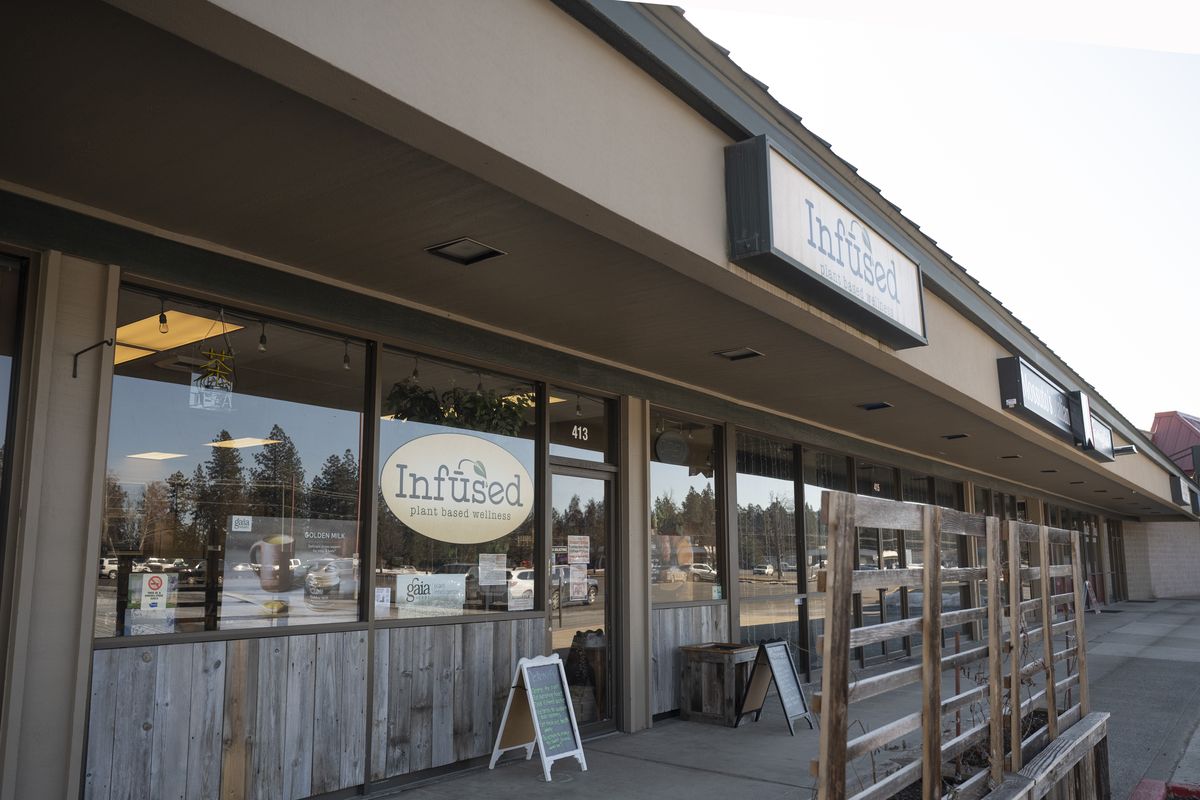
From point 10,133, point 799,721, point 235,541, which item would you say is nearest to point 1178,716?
point 799,721

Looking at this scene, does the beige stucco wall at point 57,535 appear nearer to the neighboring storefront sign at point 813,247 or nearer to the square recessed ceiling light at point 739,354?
the neighboring storefront sign at point 813,247

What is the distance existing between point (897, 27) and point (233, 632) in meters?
4.24

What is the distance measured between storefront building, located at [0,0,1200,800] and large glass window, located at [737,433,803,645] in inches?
70.1

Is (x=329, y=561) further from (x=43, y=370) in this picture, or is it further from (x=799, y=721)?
(x=799, y=721)

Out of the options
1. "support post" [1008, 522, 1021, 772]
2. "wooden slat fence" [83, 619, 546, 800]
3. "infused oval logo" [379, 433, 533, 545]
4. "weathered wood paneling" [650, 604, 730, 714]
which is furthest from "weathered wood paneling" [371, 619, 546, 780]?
"support post" [1008, 522, 1021, 772]

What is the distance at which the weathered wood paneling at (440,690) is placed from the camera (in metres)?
5.52

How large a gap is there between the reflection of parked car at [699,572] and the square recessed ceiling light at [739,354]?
90.5 inches

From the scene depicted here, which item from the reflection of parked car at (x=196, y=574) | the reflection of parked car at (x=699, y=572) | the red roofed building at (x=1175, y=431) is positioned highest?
the red roofed building at (x=1175, y=431)

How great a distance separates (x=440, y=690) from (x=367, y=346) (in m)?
2.28

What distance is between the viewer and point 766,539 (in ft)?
32.8

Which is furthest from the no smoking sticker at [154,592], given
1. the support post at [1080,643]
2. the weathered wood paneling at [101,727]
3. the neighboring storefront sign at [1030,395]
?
the neighboring storefront sign at [1030,395]

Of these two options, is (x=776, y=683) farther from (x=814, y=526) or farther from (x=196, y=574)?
(x=196, y=574)

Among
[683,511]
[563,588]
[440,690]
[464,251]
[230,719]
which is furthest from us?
[683,511]

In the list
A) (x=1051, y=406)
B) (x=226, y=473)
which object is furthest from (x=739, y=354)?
(x=1051, y=406)
